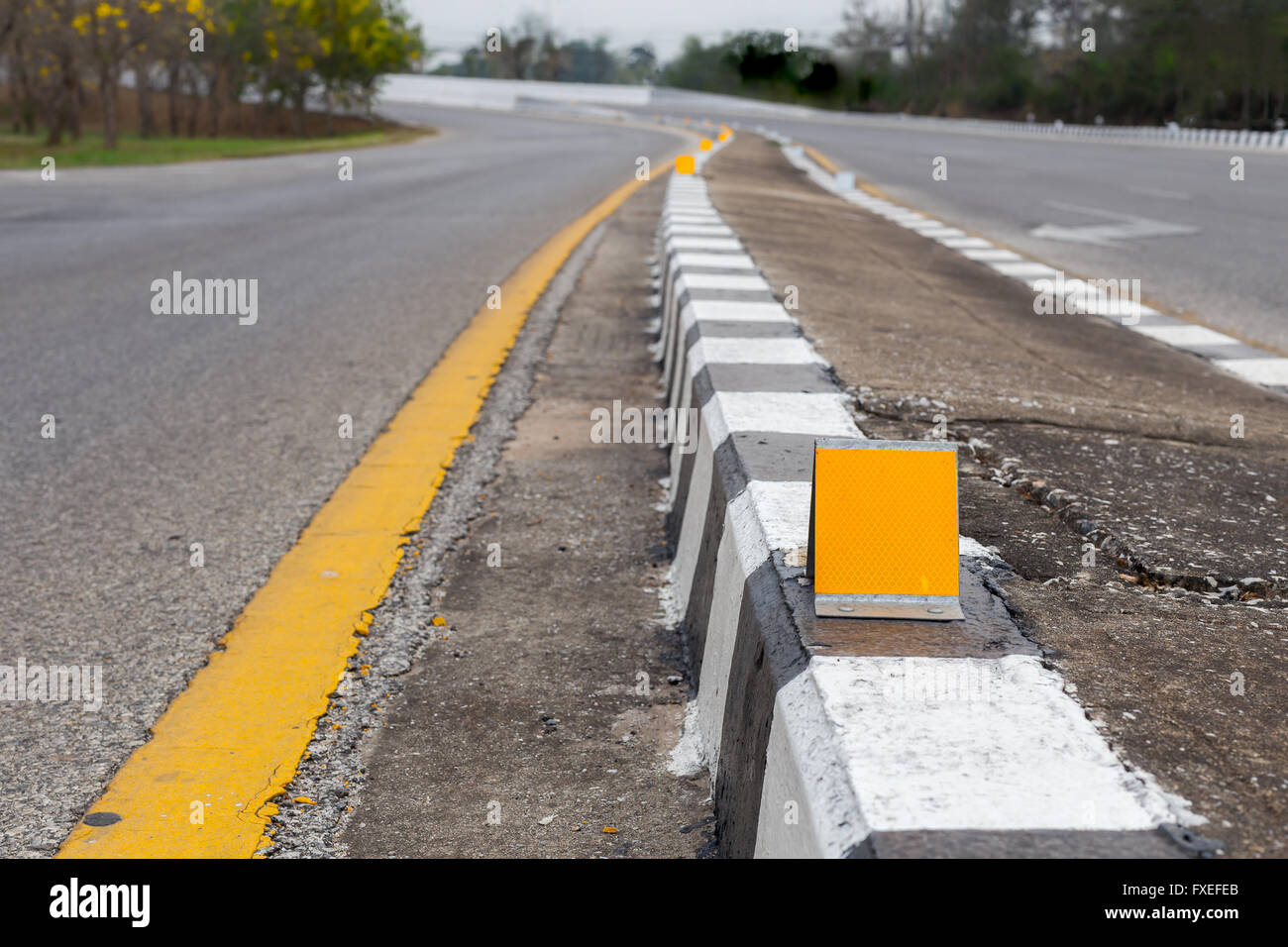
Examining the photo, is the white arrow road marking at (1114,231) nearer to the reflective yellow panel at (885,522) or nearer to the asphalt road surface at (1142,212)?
the asphalt road surface at (1142,212)

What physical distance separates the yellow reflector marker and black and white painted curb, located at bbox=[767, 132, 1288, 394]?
12.7 ft

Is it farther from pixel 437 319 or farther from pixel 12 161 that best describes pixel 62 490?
pixel 12 161

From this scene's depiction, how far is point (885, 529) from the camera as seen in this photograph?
77.3 inches

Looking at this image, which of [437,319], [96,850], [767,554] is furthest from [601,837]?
[437,319]

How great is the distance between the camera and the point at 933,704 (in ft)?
5.62

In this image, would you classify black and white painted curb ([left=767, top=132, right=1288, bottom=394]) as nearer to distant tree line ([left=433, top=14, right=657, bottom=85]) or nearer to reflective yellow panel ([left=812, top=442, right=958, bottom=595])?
reflective yellow panel ([left=812, top=442, right=958, bottom=595])

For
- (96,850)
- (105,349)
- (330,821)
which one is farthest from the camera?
(105,349)

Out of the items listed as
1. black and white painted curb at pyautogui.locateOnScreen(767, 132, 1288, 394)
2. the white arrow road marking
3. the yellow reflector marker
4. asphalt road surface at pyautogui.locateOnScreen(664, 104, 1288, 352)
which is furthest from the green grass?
the yellow reflector marker

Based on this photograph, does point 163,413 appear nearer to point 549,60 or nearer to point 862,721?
point 862,721

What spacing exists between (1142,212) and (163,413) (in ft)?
38.1

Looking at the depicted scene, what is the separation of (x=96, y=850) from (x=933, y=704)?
3.84 feet

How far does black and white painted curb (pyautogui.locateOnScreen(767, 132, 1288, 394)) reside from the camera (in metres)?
5.82

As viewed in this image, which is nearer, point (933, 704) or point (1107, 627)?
point (933, 704)

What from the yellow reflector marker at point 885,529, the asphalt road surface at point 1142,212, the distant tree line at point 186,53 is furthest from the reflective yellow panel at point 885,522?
the distant tree line at point 186,53
